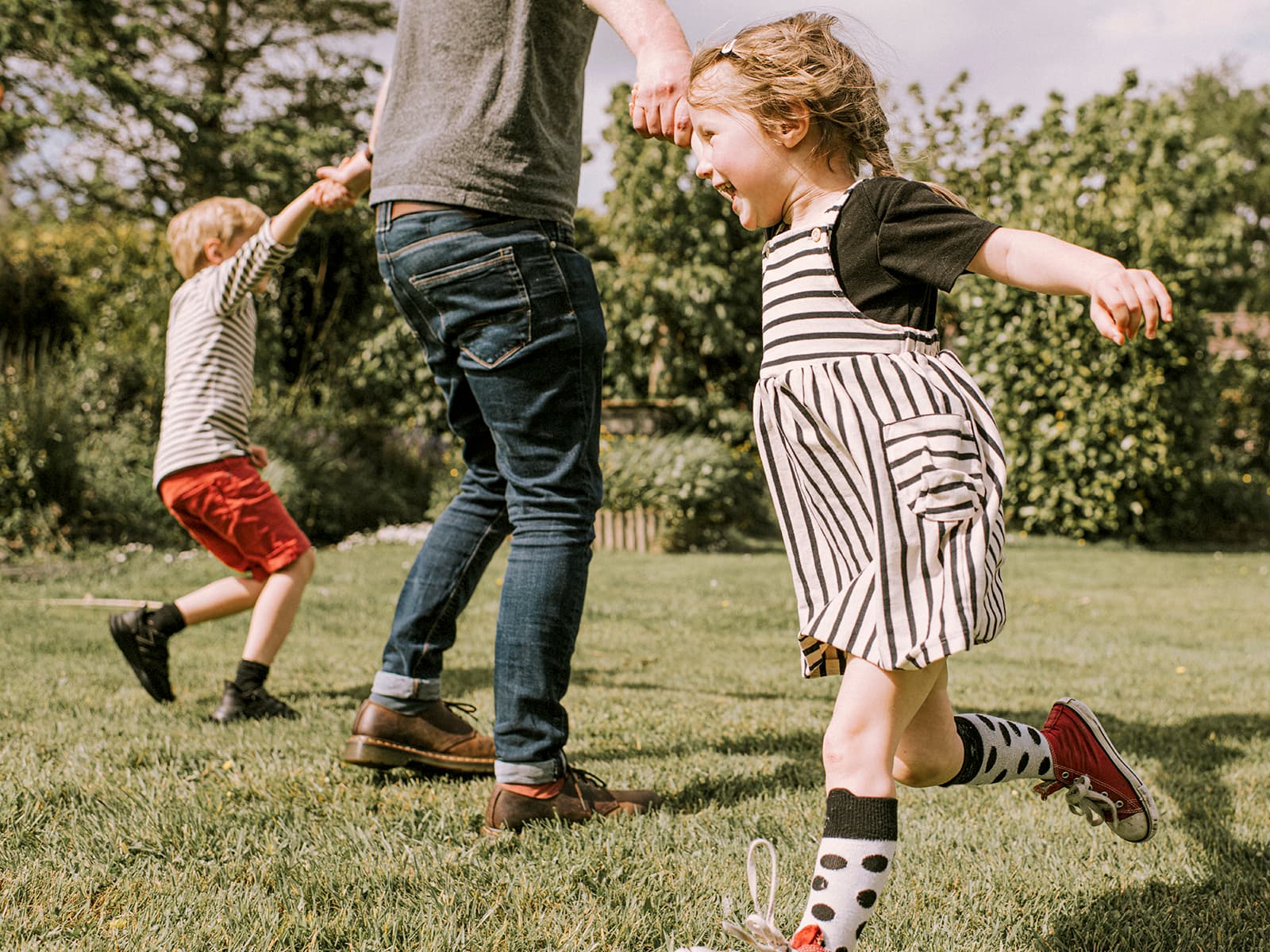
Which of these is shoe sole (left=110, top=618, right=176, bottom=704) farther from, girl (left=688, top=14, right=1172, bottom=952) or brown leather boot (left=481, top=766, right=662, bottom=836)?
girl (left=688, top=14, right=1172, bottom=952)

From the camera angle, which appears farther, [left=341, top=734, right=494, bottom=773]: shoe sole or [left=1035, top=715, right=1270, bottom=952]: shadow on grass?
[left=341, top=734, right=494, bottom=773]: shoe sole

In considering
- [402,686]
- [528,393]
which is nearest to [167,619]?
[402,686]

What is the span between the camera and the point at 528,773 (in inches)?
85.4

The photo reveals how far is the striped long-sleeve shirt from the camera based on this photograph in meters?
3.37

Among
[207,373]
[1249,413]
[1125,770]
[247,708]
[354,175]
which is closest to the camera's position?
[1125,770]

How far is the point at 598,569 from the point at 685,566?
2.18 feet

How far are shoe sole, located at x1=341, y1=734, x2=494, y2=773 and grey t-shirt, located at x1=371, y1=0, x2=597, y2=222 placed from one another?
122 centimetres

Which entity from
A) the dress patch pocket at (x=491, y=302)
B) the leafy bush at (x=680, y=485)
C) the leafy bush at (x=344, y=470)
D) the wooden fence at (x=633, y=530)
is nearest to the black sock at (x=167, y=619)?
the dress patch pocket at (x=491, y=302)

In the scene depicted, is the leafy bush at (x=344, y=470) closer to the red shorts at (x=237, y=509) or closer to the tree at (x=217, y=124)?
the tree at (x=217, y=124)

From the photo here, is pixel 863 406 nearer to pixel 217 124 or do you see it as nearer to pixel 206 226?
pixel 206 226

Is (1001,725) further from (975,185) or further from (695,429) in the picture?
(975,185)

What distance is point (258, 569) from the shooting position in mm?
3463

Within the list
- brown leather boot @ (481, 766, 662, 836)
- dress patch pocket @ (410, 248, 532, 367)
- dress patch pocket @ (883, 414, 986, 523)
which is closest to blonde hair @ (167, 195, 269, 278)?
dress patch pocket @ (410, 248, 532, 367)

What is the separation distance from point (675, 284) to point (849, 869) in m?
8.70
